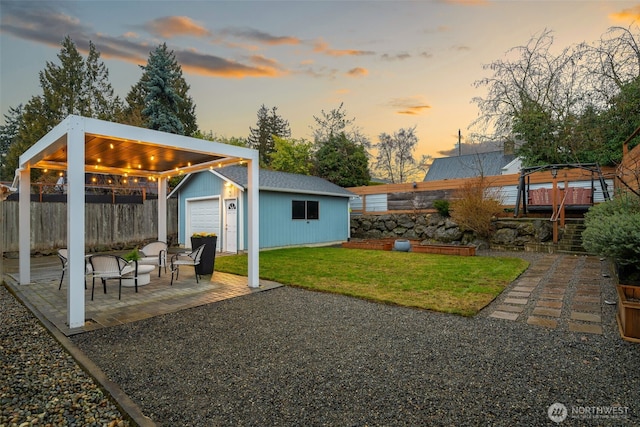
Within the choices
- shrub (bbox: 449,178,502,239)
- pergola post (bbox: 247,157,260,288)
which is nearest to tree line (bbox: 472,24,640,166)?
shrub (bbox: 449,178,502,239)

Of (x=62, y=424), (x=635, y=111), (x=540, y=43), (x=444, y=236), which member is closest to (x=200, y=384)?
(x=62, y=424)

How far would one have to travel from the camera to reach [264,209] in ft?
39.0

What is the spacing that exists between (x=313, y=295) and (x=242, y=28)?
937 cm

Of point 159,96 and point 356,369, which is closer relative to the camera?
point 356,369

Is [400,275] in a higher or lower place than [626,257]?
lower

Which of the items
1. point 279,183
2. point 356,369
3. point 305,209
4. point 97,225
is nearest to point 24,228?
point 97,225

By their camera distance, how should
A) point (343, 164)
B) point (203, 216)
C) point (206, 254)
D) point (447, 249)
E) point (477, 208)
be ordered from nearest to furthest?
point (206, 254), point (447, 249), point (477, 208), point (203, 216), point (343, 164)

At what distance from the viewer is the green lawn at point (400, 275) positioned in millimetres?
5266

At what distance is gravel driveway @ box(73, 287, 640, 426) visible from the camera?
228 cm

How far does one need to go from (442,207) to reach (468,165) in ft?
50.4

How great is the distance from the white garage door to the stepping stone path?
9.88 m

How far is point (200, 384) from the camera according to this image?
8.85 feet

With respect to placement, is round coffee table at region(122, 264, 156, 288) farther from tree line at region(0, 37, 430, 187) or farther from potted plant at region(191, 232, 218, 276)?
tree line at region(0, 37, 430, 187)

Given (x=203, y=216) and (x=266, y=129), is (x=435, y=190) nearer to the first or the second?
(x=203, y=216)
